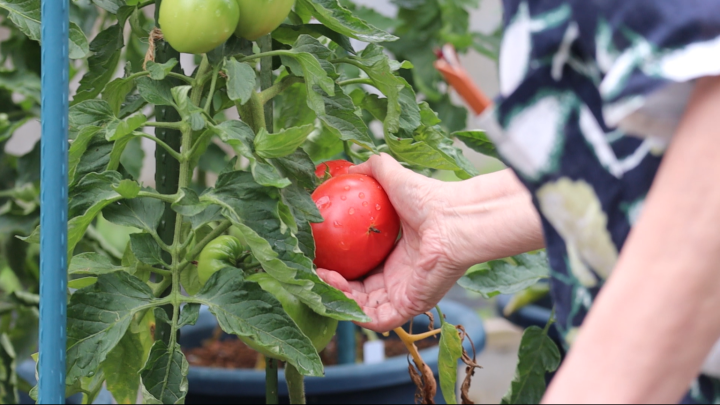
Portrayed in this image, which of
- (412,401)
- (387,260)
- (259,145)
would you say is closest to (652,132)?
(259,145)

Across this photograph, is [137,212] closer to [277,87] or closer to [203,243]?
[203,243]

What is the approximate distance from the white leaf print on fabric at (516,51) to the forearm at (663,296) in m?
0.12

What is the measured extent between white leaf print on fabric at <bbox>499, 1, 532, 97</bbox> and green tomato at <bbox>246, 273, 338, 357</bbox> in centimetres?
30

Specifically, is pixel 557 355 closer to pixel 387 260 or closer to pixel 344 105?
pixel 387 260

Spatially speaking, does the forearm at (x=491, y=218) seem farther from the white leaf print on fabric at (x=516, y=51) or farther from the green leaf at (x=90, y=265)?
the green leaf at (x=90, y=265)

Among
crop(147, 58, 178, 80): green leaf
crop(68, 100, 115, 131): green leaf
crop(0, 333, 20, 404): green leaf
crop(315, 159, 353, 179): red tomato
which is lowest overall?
crop(0, 333, 20, 404): green leaf

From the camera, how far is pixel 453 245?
709 millimetres

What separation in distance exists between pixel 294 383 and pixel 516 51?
19.0 inches

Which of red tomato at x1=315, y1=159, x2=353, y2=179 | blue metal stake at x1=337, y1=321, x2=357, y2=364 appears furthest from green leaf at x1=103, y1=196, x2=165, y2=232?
blue metal stake at x1=337, y1=321, x2=357, y2=364

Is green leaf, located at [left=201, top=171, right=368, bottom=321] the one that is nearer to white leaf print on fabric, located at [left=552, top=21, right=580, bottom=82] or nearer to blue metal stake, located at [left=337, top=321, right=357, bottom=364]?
white leaf print on fabric, located at [left=552, top=21, right=580, bottom=82]

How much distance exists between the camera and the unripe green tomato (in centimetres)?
66

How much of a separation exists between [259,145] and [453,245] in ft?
0.76

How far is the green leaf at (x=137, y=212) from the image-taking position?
2.07 feet

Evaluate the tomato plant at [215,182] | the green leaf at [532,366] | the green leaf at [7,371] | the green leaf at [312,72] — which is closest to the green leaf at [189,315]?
the tomato plant at [215,182]
